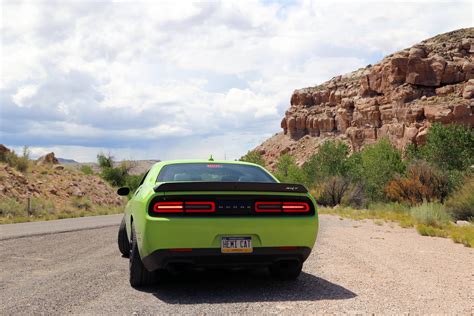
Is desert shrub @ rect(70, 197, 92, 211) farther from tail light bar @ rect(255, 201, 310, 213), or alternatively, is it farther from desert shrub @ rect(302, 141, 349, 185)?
tail light bar @ rect(255, 201, 310, 213)

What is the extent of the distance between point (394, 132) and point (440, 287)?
84.1 metres

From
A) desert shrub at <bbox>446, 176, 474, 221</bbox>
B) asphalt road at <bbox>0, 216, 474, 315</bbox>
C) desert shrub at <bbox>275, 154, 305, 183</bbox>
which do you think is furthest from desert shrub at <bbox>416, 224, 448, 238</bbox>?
desert shrub at <bbox>275, 154, 305, 183</bbox>

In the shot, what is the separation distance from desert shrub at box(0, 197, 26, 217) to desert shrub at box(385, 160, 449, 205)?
2246 cm

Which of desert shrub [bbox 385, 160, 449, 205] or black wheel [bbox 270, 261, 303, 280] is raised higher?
black wheel [bbox 270, 261, 303, 280]

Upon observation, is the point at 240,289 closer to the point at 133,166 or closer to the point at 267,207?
the point at 267,207

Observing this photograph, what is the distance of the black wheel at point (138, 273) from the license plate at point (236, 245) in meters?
1.13

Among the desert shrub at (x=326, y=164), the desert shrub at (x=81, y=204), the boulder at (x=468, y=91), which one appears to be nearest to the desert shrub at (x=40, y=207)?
the desert shrub at (x=81, y=204)

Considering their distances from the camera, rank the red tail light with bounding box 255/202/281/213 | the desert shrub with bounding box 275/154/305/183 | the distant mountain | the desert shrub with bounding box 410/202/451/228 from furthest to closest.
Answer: the distant mountain, the desert shrub with bounding box 275/154/305/183, the desert shrub with bounding box 410/202/451/228, the red tail light with bounding box 255/202/281/213

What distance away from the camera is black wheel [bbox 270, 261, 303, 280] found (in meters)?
6.46

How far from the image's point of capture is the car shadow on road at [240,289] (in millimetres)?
5895

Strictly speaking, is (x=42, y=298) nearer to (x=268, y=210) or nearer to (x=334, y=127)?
(x=268, y=210)

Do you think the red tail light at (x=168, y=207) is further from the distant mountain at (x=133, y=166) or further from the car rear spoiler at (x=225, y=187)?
the distant mountain at (x=133, y=166)

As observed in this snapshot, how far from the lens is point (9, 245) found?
1185cm

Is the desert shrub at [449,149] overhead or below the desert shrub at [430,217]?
overhead
